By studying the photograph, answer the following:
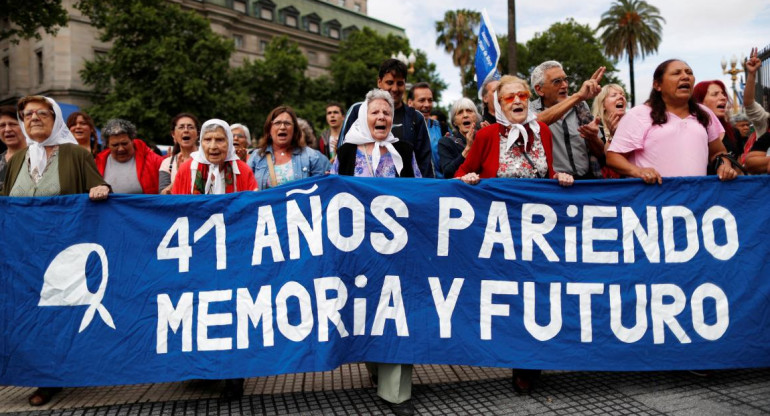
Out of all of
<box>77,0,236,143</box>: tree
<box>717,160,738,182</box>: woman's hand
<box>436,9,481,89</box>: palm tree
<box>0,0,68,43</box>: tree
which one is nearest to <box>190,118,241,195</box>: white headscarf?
<box>717,160,738,182</box>: woman's hand

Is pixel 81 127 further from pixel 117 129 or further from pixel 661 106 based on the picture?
pixel 661 106

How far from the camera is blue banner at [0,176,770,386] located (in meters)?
3.36

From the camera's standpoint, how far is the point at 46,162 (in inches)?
150

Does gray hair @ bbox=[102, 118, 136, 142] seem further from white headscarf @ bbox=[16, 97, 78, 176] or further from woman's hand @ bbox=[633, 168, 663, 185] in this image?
woman's hand @ bbox=[633, 168, 663, 185]

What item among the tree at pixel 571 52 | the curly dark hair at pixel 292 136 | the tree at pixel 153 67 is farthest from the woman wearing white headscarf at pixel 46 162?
the tree at pixel 571 52

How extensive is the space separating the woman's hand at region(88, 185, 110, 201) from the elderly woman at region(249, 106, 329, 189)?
1247mm

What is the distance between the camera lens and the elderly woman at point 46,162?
3736 millimetres

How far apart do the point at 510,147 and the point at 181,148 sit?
→ 315cm

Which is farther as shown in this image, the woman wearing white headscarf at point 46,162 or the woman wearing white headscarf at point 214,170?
the woman wearing white headscarf at point 214,170

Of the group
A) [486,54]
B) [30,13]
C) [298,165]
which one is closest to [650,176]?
[298,165]

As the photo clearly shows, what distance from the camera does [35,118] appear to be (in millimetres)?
Result: 3715

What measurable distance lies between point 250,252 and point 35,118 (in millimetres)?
1741

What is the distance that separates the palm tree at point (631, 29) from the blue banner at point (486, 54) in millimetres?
38813

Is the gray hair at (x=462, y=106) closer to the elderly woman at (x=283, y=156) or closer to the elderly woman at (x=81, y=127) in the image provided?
the elderly woman at (x=283, y=156)
